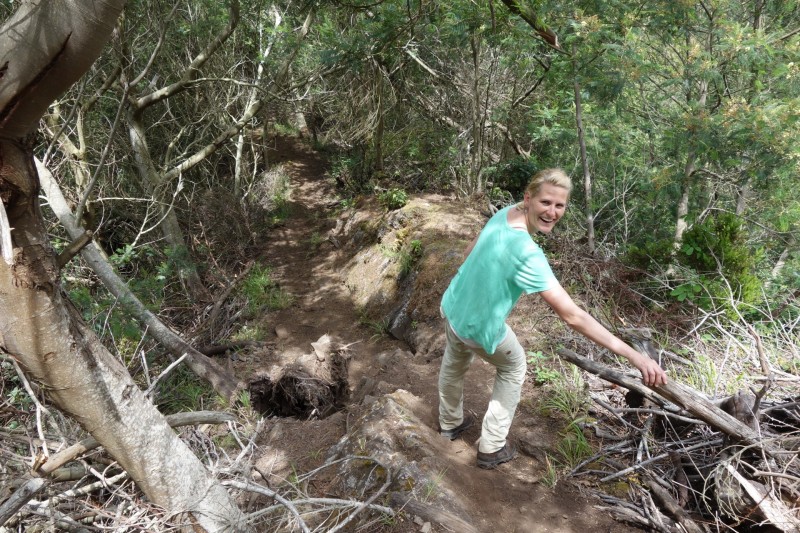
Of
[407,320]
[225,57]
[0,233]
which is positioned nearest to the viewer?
[0,233]

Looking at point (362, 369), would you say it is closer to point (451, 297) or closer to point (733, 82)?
point (451, 297)

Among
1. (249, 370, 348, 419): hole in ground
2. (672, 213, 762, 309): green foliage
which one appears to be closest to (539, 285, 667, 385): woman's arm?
(249, 370, 348, 419): hole in ground

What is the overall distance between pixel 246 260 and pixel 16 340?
9150mm

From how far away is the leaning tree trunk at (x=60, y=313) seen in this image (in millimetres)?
1230

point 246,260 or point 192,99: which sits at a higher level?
point 192,99

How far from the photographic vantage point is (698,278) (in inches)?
212

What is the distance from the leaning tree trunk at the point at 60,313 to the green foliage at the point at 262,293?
6340mm

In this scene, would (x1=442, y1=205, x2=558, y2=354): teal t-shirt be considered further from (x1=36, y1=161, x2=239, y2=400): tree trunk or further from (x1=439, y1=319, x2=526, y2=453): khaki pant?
(x1=36, y1=161, x2=239, y2=400): tree trunk

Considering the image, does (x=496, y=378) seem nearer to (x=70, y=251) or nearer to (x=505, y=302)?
(x=505, y=302)

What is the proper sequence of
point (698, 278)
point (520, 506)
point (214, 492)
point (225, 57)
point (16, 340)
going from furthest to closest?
point (225, 57) → point (698, 278) → point (520, 506) → point (214, 492) → point (16, 340)

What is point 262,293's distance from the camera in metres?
8.71

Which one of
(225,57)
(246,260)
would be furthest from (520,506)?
(225,57)

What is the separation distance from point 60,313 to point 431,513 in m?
2.06

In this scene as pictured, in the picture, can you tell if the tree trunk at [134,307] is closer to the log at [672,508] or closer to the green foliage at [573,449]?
the green foliage at [573,449]
